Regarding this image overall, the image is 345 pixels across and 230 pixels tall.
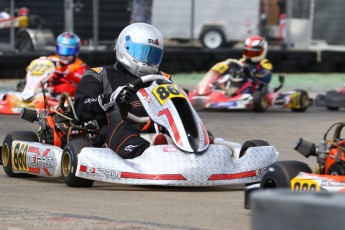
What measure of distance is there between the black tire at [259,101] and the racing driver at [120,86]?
7.52 meters

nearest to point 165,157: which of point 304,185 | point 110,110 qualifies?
point 110,110

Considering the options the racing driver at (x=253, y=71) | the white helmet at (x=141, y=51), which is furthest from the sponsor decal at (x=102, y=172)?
the racing driver at (x=253, y=71)

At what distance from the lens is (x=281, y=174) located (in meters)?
5.72

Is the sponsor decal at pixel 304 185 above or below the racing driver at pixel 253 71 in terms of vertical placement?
above

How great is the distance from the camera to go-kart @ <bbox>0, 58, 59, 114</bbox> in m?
14.4

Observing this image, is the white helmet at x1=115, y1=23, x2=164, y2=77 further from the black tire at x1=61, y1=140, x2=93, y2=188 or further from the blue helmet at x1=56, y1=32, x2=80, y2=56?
the blue helmet at x1=56, y1=32, x2=80, y2=56

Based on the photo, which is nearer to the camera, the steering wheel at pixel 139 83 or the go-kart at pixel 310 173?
the go-kart at pixel 310 173

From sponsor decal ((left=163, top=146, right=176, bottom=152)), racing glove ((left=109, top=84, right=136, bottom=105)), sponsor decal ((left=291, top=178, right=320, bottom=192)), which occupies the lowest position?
sponsor decal ((left=163, top=146, right=176, bottom=152))

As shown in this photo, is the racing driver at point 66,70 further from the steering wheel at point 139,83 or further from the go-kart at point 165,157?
the steering wheel at point 139,83

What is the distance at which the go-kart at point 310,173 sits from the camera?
5.66m

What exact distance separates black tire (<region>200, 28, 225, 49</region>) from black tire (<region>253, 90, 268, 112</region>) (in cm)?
1073

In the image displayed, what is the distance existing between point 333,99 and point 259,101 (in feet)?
4.46

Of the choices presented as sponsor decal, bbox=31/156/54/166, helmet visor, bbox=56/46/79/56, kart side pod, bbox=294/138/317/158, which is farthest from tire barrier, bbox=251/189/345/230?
helmet visor, bbox=56/46/79/56

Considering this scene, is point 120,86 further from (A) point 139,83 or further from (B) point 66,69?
(B) point 66,69
